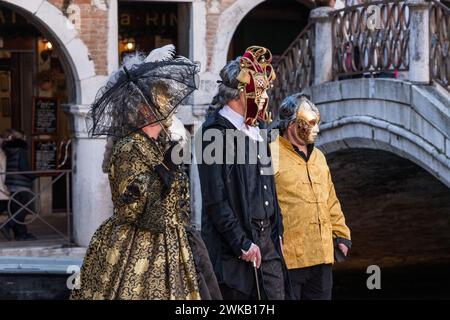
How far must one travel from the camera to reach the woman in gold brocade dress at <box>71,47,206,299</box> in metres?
6.12

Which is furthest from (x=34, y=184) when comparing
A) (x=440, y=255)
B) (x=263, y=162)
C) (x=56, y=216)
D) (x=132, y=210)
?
(x=132, y=210)

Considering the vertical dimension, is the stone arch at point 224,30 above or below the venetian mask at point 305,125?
above

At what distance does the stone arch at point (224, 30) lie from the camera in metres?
15.0

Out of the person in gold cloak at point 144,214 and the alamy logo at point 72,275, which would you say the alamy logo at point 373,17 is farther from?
the person in gold cloak at point 144,214

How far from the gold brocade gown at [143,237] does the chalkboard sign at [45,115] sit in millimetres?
10557

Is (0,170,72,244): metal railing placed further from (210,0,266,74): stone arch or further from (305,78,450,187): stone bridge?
(305,78,450,187): stone bridge

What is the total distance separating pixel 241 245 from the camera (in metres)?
7.00

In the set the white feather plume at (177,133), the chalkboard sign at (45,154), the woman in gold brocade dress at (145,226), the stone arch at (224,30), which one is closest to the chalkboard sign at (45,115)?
the chalkboard sign at (45,154)

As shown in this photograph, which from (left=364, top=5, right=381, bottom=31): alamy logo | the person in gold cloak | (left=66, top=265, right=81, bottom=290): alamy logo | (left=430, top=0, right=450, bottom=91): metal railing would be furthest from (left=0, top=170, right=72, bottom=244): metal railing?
the person in gold cloak

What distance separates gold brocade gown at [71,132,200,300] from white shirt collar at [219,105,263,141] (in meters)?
1.06
